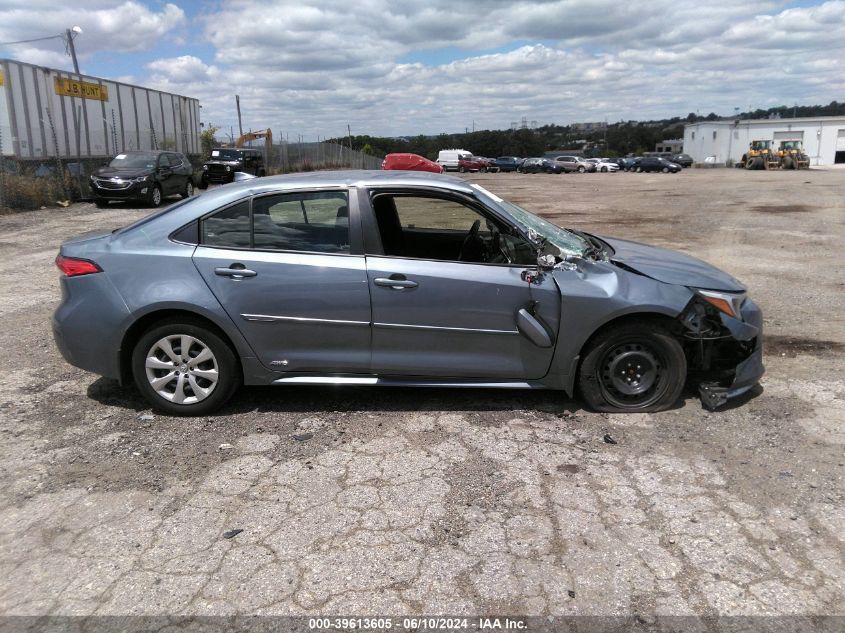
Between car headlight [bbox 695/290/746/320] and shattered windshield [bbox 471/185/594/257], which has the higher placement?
shattered windshield [bbox 471/185/594/257]

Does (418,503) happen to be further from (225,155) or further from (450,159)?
(450,159)

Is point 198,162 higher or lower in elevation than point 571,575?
higher

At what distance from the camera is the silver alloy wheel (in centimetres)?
440

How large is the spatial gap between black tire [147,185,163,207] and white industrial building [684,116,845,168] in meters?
76.3

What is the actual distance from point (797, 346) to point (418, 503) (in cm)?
444

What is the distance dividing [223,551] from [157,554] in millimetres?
301

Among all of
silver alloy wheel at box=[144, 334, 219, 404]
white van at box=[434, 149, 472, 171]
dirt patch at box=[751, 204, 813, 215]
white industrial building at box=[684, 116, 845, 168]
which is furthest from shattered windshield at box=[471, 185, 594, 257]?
white industrial building at box=[684, 116, 845, 168]

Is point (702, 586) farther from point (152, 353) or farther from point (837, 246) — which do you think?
point (837, 246)

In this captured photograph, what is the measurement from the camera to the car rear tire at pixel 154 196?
771 inches

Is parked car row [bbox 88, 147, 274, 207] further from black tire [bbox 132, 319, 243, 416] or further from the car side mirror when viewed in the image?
the car side mirror

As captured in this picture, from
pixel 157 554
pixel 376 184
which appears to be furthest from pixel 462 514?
pixel 376 184

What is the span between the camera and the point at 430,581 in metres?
2.87

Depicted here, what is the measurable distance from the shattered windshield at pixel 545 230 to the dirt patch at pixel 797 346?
2.36m

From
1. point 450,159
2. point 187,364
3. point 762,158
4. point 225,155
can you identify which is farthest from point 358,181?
point 762,158
